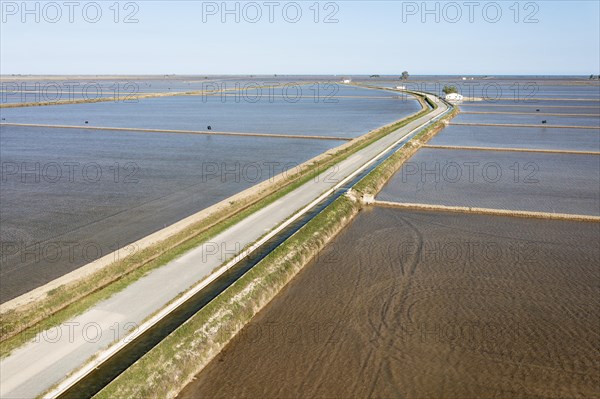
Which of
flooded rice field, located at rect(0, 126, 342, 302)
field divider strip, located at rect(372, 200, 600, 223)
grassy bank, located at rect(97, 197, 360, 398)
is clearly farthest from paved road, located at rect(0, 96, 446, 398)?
field divider strip, located at rect(372, 200, 600, 223)

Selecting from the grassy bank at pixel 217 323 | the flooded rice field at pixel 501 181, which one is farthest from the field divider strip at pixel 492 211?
the grassy bank at pixel 217 323

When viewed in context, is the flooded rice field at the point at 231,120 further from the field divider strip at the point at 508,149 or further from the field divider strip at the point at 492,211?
the field divider strip at the point at 492,211

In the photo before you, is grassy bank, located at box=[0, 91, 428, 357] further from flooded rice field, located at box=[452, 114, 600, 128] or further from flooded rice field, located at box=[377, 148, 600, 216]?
flooded rice field, located at box=[452, 114, 600, 128]

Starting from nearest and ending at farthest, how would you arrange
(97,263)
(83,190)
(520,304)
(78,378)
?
(78,378), (520,304), (97,263), (83,190)

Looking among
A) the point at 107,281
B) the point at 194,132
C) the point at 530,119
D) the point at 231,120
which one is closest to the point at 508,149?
the point at 530,119

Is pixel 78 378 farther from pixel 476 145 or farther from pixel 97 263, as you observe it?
pixel 476 145

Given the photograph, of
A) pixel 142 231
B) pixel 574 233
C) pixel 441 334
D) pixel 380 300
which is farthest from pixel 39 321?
pixel 574 233
